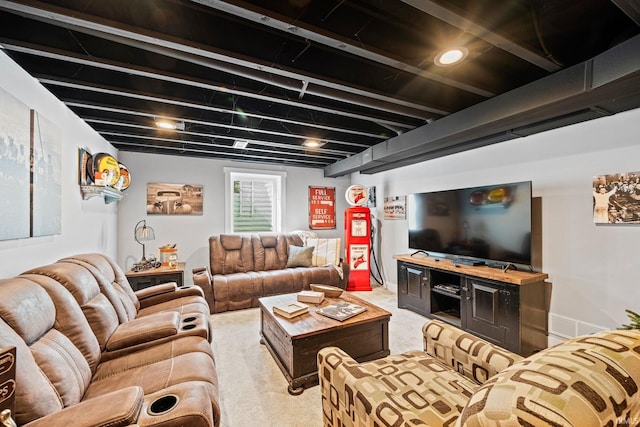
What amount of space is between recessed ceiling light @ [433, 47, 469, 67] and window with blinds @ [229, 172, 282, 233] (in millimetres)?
3743

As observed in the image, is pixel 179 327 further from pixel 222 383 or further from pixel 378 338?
pixel 378 338

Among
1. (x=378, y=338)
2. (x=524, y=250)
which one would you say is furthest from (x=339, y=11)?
(x=524, y=250)

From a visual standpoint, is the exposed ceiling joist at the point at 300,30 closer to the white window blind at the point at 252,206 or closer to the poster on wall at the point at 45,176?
the poster on wall at the point at 45,176

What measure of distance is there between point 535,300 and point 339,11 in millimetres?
3002

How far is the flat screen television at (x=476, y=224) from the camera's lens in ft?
8.73

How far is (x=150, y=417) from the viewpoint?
1.01 metres

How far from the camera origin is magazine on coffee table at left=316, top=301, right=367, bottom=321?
7.40 ft

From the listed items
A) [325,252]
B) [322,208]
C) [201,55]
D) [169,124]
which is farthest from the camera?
[322,208]

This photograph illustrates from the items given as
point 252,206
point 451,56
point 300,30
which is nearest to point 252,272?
point 252,206

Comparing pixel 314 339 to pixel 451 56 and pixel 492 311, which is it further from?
pixel 451 56

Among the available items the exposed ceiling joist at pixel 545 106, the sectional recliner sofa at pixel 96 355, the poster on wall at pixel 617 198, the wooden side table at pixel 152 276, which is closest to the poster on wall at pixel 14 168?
the sectional recliner sofa at pixel 96 355

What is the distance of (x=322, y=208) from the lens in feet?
18.4

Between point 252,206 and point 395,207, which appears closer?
point 395,207

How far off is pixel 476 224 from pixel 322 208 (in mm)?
3103
